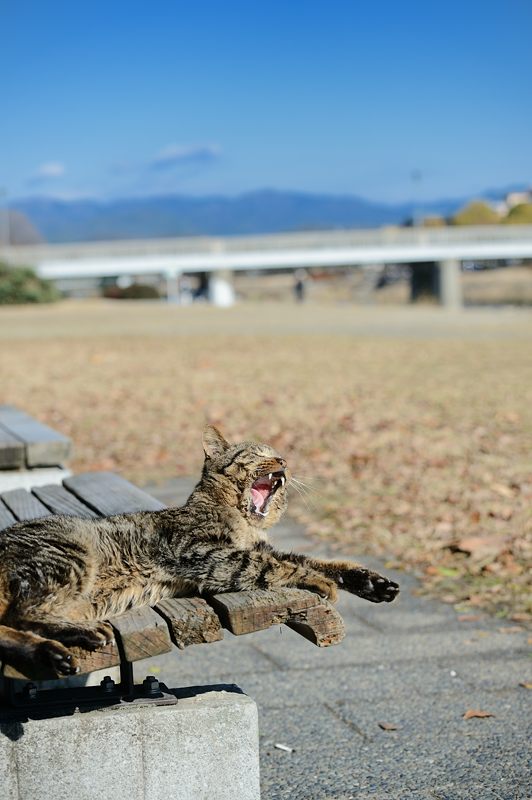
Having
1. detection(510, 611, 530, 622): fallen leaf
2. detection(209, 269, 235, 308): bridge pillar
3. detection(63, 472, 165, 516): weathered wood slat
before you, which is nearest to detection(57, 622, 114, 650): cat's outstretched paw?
detection(63, 472, 165, 516): weathered wood slat

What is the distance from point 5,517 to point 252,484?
139 centimetres

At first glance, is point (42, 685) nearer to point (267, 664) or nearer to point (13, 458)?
point (267, 664)

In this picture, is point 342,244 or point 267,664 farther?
point 342,244

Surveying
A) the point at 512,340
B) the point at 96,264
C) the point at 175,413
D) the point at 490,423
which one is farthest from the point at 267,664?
the point at 96,264

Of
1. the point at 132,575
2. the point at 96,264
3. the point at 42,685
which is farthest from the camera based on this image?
the point at 96,264

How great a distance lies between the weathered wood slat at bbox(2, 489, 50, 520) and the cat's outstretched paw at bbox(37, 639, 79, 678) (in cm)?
148

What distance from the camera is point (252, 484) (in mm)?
3432

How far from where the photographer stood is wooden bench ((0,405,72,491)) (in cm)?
617

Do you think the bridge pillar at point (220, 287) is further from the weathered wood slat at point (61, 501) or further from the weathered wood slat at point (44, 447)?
the weathered wood slat at point (61, 501)

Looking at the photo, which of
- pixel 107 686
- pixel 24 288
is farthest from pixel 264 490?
pixel 24 288

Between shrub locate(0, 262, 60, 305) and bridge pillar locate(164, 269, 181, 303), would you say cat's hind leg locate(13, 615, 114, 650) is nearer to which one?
shrub locate(0, 262, 60, 305)

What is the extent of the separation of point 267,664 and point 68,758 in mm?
2221

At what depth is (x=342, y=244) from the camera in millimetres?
69062

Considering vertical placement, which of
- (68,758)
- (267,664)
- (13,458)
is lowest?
(267,664)
